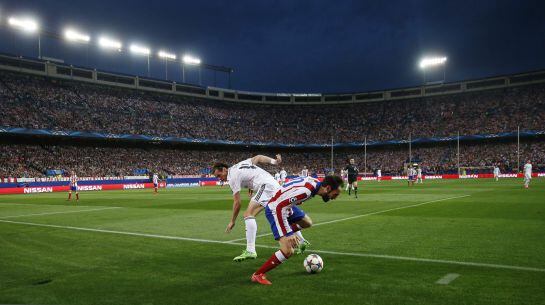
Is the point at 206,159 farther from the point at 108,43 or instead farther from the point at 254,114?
the point at 108,43

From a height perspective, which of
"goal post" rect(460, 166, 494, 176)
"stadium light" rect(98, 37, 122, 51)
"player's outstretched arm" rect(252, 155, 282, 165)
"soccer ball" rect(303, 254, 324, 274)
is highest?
"stadium light" rect(98, 37, 122, 51)

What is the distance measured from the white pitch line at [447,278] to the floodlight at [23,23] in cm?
6496

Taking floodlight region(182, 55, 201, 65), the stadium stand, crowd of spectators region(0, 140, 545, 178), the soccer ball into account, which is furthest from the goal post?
the soccer ball

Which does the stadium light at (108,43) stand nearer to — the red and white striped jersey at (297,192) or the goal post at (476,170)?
the goal post at (476,170)

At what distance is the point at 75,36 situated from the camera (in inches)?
2473

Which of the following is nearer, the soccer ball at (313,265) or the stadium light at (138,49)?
the soccer ball at (313,265)

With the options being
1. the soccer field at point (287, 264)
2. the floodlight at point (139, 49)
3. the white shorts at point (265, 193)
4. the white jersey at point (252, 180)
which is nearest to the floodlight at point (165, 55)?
the floodlight at point (139, 49)

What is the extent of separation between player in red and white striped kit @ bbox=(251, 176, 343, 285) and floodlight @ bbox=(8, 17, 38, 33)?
207 feet

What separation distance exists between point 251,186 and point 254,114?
7959cm

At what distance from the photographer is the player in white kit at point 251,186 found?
8047 mm

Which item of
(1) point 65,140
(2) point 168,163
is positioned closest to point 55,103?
(1) point 65,140

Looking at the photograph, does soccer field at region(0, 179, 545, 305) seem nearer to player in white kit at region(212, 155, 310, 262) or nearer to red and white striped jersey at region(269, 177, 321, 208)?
player in white kit at region(212, 155, 310, 262)

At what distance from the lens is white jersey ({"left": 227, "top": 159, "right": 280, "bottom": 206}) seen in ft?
27.1

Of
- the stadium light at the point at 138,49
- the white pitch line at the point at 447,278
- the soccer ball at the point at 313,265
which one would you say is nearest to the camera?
the white pitch line at the point at 447,278
